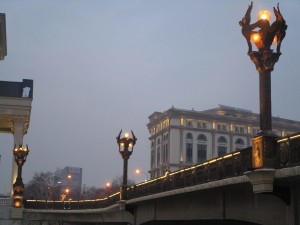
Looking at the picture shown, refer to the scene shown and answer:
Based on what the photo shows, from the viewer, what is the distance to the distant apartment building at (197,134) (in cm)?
11769

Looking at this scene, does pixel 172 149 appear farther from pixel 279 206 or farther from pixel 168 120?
pixel 279 206

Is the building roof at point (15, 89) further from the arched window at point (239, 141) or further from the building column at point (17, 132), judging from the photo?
the arched window at point (239, 141)

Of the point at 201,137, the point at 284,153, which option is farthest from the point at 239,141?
the point at 284,153

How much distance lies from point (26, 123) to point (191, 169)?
40760mm

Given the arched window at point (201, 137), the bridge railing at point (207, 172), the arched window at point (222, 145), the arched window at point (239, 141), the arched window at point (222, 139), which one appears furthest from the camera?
the arched window at point (239, 141)

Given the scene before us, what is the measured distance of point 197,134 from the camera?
394ft

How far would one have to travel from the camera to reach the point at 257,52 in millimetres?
14672

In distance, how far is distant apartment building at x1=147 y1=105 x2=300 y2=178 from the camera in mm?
117688

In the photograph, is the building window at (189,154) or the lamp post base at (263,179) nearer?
the lamp post base at (263,179)

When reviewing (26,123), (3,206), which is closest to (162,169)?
(26,123)

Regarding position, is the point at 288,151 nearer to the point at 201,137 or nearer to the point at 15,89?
the point at 15,89

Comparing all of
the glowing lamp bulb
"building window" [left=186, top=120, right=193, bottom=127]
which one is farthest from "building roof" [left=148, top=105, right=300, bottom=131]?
the glowing lamp bulb

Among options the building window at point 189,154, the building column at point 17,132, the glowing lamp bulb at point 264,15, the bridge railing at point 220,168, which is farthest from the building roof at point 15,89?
the building window at point 189,154

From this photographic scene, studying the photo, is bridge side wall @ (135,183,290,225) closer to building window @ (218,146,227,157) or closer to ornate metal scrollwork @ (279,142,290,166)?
ornate metal scrollwork @ (279,142,290,166)
